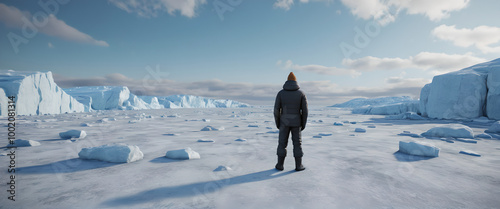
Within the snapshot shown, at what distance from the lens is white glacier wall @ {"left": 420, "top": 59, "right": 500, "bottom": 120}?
12.2m

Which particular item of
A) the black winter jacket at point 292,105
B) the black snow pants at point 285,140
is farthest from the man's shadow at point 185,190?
the black winter jacket at point 292,105

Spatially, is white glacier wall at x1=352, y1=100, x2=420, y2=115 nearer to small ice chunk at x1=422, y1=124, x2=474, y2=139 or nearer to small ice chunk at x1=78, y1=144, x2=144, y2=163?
small ice chunk at x1=422, y1=124, x2=474, y2=139

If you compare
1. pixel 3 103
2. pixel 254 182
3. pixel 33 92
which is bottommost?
pixel 254 182

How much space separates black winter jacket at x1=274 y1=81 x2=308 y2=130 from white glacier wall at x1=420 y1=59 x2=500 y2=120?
16.7 metres

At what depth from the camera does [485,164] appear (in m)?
3.00

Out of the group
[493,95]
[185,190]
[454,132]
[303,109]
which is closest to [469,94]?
[493,95]

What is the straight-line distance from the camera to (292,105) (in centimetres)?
272

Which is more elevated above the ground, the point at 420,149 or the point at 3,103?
the point at 3,103

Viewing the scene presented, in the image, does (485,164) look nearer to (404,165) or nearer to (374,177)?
(404,165)

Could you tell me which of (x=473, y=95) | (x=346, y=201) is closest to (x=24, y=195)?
(x=346, y=201)

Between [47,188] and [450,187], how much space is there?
420 cm

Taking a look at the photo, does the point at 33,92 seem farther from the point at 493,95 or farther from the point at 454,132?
the point at 493,95

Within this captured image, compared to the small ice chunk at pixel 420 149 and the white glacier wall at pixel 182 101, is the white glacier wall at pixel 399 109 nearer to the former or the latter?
the small ice chunk at pixel 420 149

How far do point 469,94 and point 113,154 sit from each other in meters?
19.6
